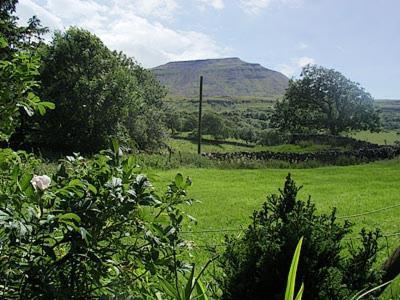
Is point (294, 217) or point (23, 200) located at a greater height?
point (23, 200)

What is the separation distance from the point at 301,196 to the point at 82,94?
53.1 feet

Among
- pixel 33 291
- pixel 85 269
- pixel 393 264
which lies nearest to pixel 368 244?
pixel 393 264

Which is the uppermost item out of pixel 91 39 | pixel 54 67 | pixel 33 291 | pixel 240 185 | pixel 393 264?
pixel 91 39

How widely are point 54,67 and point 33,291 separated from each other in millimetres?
26103

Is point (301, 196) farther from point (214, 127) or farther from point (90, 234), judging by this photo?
point (214, 127)

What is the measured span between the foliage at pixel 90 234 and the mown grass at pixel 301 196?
3.22 m

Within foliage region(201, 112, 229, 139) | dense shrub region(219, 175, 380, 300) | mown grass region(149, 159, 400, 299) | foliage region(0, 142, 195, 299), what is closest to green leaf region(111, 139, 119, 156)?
foliage region(0, 142, 195, 299)

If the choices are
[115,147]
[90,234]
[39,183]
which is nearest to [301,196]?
[115,147]

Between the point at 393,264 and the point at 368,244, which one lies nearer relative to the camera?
the point at 368,244

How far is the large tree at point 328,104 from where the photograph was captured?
1902 inches

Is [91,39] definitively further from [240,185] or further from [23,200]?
[23,200]

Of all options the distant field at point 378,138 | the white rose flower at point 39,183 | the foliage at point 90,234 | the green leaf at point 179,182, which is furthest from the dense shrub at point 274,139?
the white rose flower at point 39,183

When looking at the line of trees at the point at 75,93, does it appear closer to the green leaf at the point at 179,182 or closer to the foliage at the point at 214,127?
the green leaf at the point at 179,182

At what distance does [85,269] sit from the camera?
182cm
